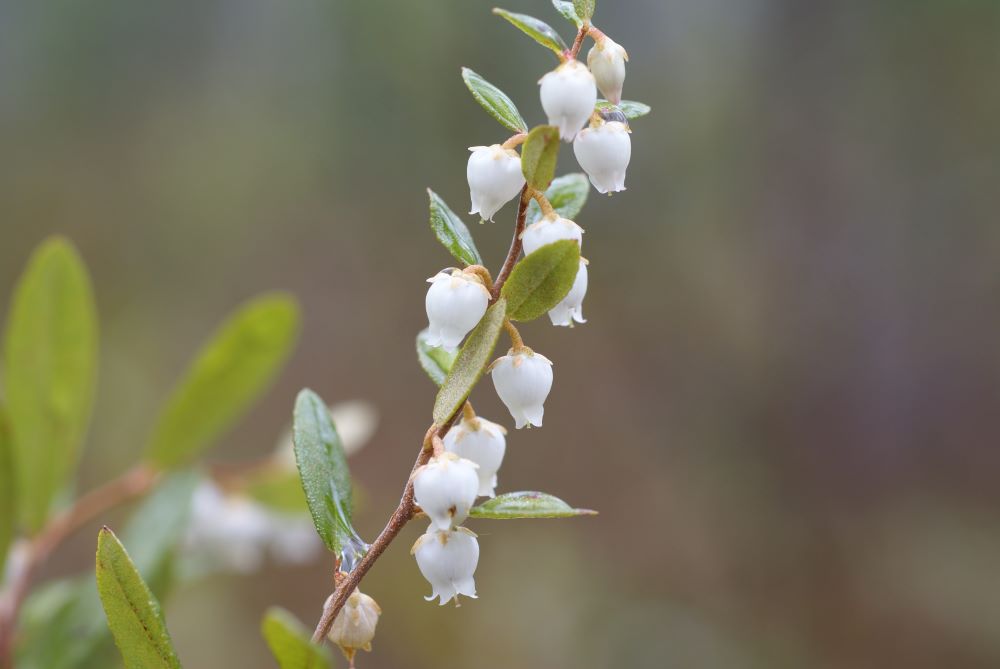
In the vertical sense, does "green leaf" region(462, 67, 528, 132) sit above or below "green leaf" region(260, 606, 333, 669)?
above

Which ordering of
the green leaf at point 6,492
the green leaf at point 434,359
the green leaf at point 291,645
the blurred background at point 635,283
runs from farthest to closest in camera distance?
the blurred background at point 635,283 < the green leaf at point 6,492 < the green leaf at point 434,359 < the green leaf at point 291,645

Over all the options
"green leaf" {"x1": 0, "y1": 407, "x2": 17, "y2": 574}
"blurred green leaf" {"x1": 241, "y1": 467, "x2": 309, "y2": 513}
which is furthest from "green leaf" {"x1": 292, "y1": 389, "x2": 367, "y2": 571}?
"blurred green leaf" {"x1": 241, "y1": 467, "x2": 309, "y2": 513}

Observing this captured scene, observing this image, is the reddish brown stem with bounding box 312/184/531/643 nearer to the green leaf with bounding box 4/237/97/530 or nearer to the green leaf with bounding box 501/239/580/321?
the green leaf with bounding box 501/239/580/321

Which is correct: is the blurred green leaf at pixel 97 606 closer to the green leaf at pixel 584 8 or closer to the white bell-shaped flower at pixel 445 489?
the white bell-shaped flower at pixel 445 489

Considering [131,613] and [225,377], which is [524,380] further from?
[225,377]

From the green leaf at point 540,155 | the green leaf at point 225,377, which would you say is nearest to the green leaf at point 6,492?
the green leaf at point 225,377

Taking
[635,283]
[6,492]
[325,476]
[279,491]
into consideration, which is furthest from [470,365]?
[635,283]
